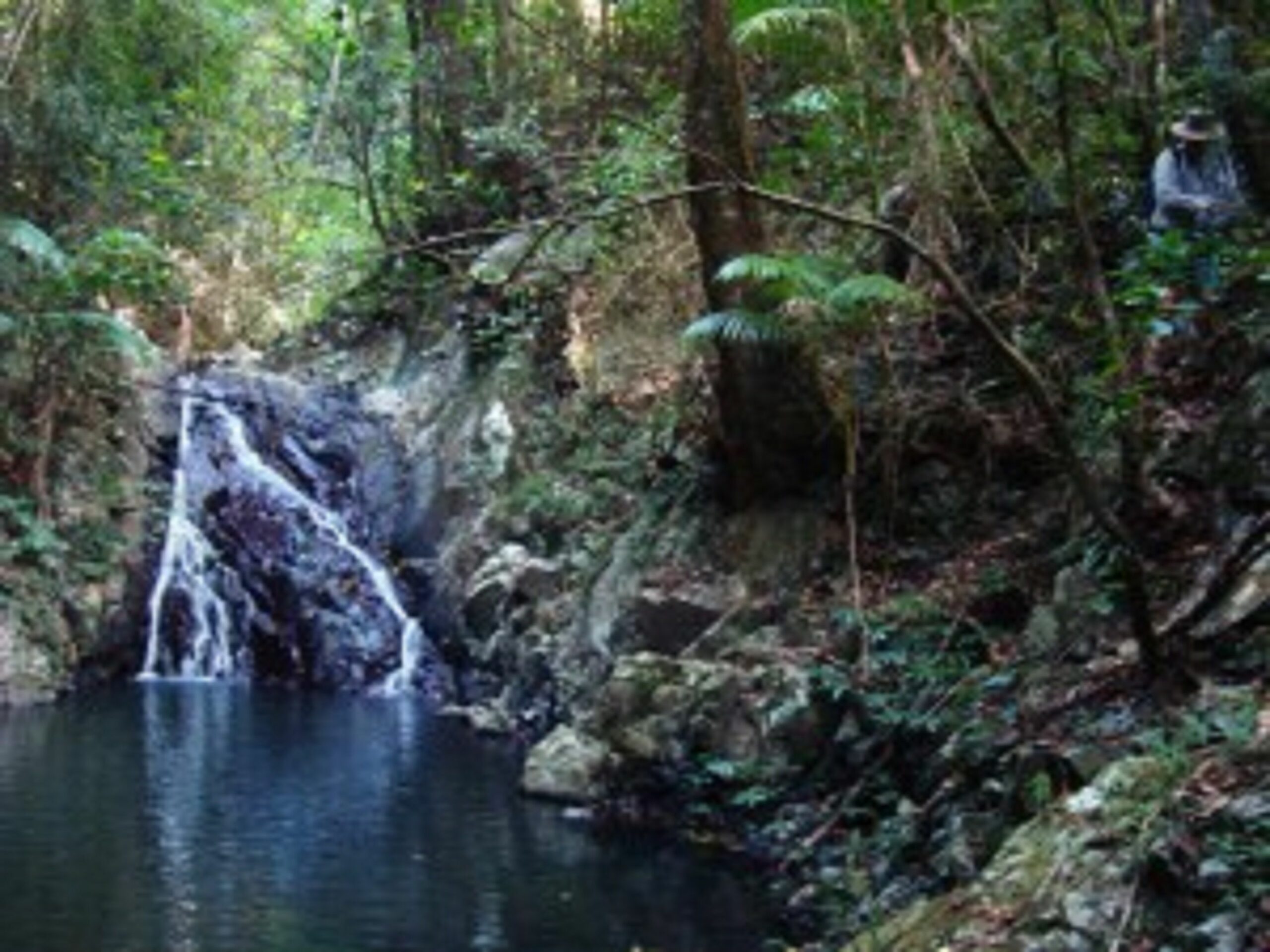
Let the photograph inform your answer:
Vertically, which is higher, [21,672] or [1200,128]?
[1200,128]

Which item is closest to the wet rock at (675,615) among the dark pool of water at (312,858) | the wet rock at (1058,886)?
the dark pool of water at (312,858)

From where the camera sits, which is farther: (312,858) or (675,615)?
(675,615)

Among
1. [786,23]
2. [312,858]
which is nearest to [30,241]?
[786,23]

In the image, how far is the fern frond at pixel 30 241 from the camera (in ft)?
47.0

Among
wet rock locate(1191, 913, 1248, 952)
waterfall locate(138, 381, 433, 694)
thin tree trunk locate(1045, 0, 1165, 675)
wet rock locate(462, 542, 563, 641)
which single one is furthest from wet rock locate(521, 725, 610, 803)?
wet rock locate(1191, 913, 1248, 952)

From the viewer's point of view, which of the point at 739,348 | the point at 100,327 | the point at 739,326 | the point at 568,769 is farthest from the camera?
the point at 100,327

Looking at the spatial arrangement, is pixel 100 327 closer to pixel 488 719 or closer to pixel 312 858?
pixel 488 719

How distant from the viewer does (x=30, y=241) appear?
14305 millimetres

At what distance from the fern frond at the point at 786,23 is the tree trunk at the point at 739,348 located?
1.01ft

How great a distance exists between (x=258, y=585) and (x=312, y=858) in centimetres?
827

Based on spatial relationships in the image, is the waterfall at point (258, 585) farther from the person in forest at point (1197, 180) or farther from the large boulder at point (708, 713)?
the person in forest at point (1197, 180)

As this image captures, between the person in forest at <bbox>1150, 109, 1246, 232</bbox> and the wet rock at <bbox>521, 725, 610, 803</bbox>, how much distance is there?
4725 mm

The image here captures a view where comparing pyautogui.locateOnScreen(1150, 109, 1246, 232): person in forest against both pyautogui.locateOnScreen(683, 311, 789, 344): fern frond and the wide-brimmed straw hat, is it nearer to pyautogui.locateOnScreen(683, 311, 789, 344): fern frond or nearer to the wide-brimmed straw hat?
the wide-brimmed straw hat

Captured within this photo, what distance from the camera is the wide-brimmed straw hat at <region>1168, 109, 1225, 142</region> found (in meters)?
9.23
